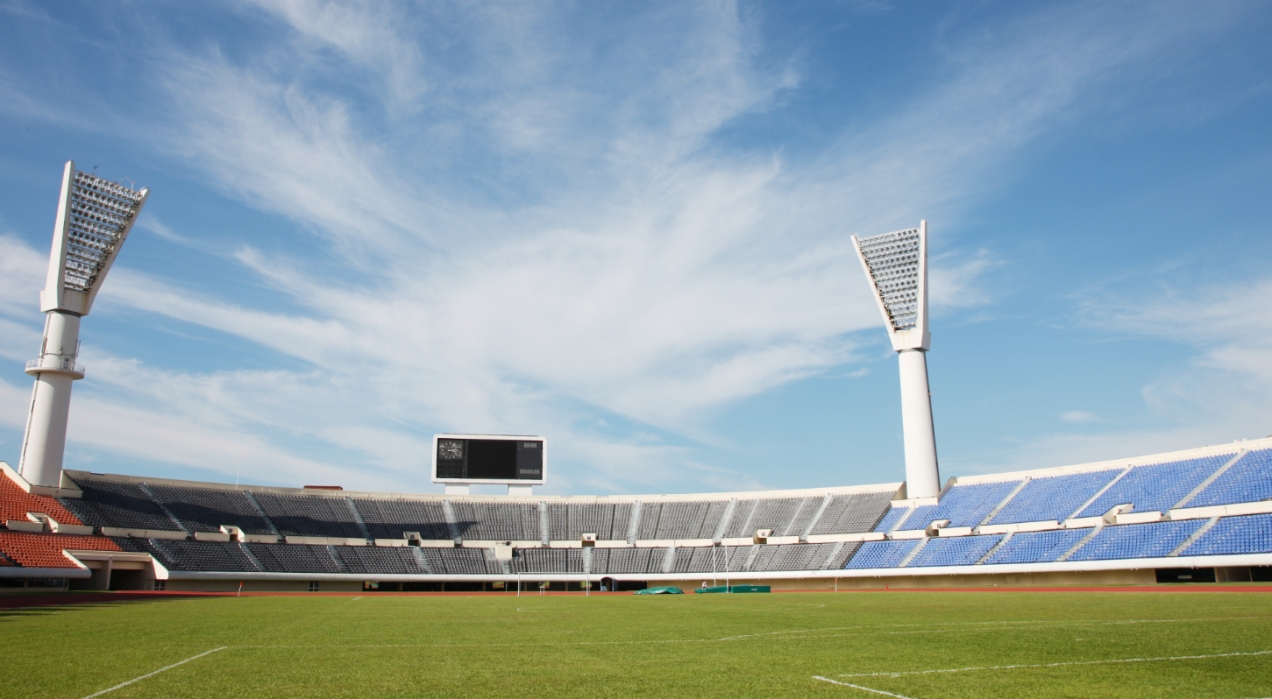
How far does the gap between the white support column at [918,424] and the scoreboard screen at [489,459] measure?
31.1 m

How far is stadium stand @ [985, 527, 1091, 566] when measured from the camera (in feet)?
156

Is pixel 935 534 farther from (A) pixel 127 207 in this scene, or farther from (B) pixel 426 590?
(A) pixel 127 207

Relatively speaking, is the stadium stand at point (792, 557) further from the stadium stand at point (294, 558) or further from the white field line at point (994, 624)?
the white field line at point (994, 624)

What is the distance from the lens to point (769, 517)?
69.1m

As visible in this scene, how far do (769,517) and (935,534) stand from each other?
15203mm

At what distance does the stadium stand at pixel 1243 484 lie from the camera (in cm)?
4078

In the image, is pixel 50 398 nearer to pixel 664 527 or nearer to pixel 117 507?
pixel 117 507

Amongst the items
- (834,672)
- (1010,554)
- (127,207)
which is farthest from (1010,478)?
(127,207)

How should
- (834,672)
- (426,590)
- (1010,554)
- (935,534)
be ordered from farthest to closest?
(426,590) < (935,534) < (1010,554) < (834,672)

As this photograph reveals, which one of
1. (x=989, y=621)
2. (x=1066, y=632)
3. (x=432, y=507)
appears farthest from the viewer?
(x=432, y=507)

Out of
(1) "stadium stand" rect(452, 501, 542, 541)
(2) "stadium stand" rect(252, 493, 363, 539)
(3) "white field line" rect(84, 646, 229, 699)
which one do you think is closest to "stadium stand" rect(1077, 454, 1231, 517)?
(1) "stadium stand" rect(452, 501, 542, 541)

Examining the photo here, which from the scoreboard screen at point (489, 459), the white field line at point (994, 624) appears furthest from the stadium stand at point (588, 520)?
the white field line at point (994, 624)

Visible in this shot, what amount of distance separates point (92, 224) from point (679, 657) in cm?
5833

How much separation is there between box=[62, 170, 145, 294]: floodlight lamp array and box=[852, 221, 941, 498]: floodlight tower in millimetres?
54097
